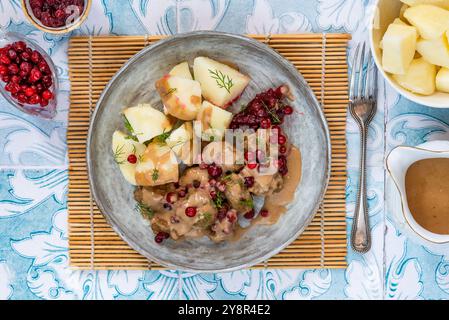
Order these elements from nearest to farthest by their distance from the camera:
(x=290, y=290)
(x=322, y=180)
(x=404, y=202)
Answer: (x=404, y=202) < (x=322, y=180) < (x=290, y=290)

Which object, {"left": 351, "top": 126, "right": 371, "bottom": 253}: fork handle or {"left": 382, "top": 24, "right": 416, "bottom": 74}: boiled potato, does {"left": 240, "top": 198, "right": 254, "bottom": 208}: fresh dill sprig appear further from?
{"left": 382, "top": 24, "right": 416, "bottom": 74}: boiled potato

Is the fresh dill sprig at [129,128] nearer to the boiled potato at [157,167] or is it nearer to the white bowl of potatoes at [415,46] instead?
the boiled potato at [157,167]

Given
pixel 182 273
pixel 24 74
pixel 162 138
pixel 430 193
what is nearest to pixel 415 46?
pixel 430 193

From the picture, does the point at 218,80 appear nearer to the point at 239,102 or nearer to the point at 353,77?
the point at 239,102

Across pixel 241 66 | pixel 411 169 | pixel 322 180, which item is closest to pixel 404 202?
pixel 411 169

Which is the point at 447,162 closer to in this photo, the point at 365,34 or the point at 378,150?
the point at 378,150

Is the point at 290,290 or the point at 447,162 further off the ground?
the point at 447,162
